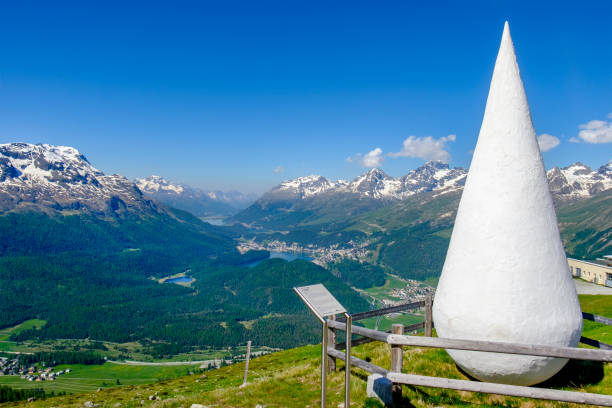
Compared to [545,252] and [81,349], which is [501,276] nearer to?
[545,252]

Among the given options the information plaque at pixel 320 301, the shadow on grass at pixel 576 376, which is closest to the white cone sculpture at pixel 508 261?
the shadow on grass at pixel 576 376

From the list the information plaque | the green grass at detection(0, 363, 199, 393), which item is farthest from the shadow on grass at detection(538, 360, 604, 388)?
the green grass at detection(0, 363, 199, 393)

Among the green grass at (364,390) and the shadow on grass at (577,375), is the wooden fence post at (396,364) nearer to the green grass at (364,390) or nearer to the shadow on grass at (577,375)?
the green grass at (364,390)

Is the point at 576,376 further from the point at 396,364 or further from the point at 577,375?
the point at 396,364

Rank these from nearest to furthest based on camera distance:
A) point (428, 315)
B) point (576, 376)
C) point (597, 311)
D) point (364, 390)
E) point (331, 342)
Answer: point (364, 390), point (576, 376), point (331, 342), point (428, 315), point (597, 311)

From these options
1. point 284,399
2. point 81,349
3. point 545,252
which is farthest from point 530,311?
point 81,349

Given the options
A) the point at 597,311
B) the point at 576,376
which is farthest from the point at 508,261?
the point at 597,311
